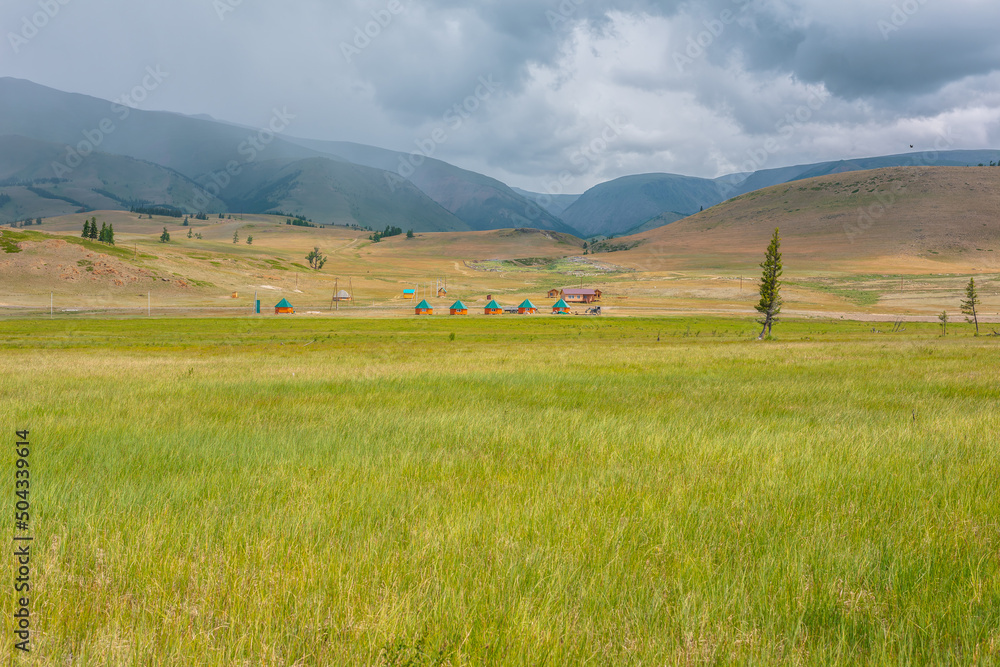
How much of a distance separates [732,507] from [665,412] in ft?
21.3

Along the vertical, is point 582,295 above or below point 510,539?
above

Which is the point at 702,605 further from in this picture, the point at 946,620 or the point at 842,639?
the point at 946,620

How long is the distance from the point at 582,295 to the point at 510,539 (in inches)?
4893

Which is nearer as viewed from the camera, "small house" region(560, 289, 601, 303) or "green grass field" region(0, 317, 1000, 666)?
"green grass field" region(0, 317, 1000, 666)

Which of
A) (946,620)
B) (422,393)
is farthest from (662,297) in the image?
(946,620)

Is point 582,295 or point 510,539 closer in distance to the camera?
point 510,539

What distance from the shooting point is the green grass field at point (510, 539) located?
10.0ft

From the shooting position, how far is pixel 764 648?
2.97 metres

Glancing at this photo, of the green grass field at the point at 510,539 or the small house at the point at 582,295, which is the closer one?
the green grass field at the point at 510,539

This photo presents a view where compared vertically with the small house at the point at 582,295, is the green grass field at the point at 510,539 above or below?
below

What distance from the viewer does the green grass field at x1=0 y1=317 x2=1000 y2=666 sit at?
3059 millimetres

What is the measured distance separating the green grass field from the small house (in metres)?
117

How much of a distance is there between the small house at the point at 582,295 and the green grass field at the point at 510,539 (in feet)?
385

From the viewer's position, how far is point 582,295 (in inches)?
4985
